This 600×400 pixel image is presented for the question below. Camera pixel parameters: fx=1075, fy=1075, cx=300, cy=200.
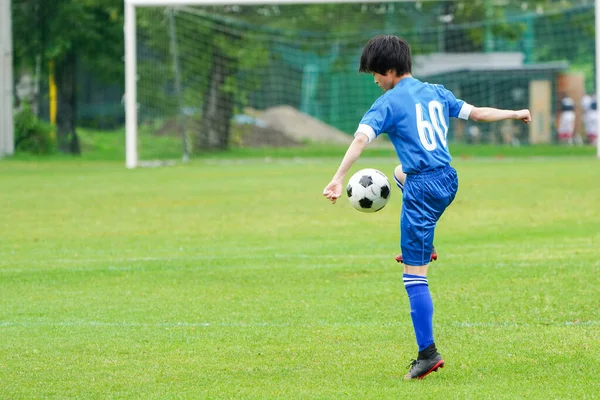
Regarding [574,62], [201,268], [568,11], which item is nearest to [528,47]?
[574,62]

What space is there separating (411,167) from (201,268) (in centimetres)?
485

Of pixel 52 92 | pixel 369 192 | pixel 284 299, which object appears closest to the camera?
pixel 369 192

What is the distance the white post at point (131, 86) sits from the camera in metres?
27.7

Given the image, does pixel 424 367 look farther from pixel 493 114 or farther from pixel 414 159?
pixel 493 114

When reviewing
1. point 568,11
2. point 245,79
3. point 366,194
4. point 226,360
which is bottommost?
point 226,360

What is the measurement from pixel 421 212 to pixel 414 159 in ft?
0.97

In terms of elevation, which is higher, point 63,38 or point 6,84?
point 63,38

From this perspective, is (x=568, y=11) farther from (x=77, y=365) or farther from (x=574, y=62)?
(x=77, y=365)

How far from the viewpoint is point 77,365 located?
624 centimetres

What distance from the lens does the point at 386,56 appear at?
594cm

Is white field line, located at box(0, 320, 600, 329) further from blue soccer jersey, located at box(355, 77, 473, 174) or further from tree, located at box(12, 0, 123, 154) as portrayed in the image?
tree, located at box(12, 0, 123, 154)

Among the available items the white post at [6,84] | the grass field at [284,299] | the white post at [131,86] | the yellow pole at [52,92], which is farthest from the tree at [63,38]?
the grass field at [284,299]

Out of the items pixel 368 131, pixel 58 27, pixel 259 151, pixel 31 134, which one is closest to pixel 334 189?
pixel 368 131

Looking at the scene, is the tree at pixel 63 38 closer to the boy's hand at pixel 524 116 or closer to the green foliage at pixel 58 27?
the green foliage at pixel 58 27
